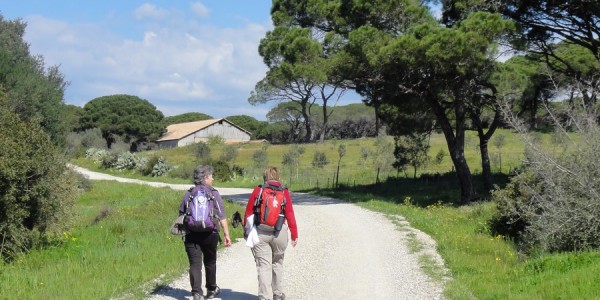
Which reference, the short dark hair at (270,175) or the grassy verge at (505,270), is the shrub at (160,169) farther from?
the short dark hair at (270,175)

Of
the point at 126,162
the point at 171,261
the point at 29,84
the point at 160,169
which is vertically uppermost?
the point at 29,84

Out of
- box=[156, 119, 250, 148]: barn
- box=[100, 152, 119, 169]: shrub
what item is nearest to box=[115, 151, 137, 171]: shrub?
box=[100, 152, 119, 169]: shrub

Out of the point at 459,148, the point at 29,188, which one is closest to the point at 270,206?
the point at 29,188

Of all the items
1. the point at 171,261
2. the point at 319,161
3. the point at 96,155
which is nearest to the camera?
the point at 171,261

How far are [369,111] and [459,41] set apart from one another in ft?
290

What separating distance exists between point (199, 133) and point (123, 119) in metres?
11.7

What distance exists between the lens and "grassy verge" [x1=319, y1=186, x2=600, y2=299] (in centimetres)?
806

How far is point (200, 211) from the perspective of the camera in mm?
7949

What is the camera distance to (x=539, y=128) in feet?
89.1

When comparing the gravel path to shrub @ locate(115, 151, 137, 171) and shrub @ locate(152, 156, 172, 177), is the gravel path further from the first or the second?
shrub @ locate(115, 151, 137, 171)

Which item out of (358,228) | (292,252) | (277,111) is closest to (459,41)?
(358,228)

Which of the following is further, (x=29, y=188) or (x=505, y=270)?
(x=29, y=188)

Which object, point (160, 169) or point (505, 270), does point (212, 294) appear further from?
point (160, 169)

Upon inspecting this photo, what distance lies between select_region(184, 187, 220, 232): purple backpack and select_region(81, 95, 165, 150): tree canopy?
88005 mm
